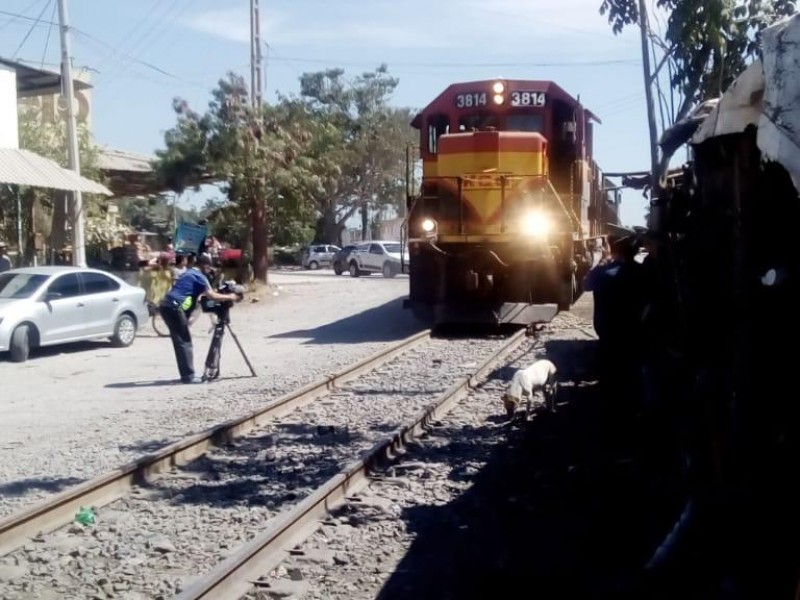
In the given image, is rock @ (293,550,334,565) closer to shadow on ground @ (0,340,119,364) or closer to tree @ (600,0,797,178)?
tree @ (600,0,797,178)

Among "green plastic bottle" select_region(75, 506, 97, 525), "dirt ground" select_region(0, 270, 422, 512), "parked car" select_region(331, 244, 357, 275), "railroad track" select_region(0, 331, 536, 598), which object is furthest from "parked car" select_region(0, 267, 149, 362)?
"parked car" select_region(331, 244, 357, 275)

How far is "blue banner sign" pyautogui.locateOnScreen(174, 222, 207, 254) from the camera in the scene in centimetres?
2758

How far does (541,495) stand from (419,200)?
1012cm

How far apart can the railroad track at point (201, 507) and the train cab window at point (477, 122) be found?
704cm

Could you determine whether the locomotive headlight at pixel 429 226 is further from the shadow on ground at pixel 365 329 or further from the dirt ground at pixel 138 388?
the shadow on ground at pixel 365 329

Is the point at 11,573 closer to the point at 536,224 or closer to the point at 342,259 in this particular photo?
the point at 536,224

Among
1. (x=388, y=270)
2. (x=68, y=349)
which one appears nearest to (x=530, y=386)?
(x=68, y=349)

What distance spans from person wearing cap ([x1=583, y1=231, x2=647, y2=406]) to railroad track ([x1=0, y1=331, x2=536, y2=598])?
76.4 inches

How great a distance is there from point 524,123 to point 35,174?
10.6 meters

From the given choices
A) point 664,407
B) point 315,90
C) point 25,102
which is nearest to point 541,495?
point 664,407

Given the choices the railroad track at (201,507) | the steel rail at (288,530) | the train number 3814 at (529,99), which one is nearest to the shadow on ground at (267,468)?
the railroad track at (201,507)

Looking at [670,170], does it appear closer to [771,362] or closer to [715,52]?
[715,52]

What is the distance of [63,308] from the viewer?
52.3 feet

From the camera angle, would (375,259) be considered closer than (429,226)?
No
